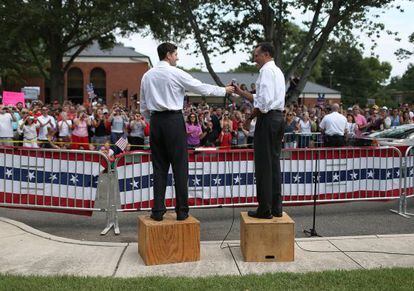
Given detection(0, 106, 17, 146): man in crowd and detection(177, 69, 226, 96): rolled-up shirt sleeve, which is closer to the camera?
detection(177, 69, 226, 96): rolled-up shirt sleeve

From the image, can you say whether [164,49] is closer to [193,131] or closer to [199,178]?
[199,178]

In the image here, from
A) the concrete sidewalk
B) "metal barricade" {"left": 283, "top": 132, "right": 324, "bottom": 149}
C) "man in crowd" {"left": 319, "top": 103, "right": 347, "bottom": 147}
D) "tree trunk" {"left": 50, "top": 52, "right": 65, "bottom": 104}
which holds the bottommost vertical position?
the concrete sidewalk

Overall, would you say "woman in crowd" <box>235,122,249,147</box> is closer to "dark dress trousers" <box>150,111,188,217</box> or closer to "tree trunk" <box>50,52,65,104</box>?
"dark dress trousers" <box>150,111,188,217</box>

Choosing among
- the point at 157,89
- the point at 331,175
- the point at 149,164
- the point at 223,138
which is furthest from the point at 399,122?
the point at 157,89

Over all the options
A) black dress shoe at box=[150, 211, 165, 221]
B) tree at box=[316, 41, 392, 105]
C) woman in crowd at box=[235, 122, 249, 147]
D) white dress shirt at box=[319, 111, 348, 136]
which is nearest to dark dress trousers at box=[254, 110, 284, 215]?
black dress shoe at box=[150, 211, 165, 221]

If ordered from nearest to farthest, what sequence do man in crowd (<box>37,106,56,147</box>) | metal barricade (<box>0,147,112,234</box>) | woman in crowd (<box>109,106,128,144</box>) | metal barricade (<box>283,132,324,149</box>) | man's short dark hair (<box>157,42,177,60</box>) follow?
man's short dark hair (<box>157,42,177,60</box>)
metal barricade (<box>0,147,112,234</box>)
man in crowd (<box>37,106,56,147</box>)
metal barricade (<box>283,132,324,149</box>)
woman in crowd (<box>109,106,128,144</box>)

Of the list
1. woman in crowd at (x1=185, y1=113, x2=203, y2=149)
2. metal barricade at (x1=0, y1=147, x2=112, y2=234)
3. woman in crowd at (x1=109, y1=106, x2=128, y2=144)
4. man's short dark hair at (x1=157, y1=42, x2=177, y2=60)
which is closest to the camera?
man's short dark hair at (x1=157, y1=42, x2=177, y2=60)

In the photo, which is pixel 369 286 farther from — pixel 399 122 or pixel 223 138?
pixel 399 122

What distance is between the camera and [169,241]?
530cm

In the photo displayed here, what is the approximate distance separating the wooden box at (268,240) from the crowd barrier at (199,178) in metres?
1.68

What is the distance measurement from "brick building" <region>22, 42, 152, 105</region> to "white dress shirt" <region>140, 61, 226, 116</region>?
51448 millimetres

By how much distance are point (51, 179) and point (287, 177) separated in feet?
12.6

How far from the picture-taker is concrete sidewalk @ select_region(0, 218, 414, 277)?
5.11 m

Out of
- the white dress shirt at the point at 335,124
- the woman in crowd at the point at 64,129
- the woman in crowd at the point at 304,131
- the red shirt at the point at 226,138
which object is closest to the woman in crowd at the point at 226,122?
the red shirt at the point at 226,138
